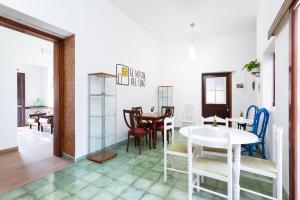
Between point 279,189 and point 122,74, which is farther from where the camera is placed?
point 122,74

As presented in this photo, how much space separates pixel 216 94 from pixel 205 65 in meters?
1.10

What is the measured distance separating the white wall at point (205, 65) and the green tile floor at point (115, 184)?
132 inches

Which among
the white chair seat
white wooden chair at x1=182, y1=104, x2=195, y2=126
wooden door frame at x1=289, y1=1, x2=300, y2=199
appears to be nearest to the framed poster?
white wooden chair at x1=182, y1=104, x2=195, y2=126

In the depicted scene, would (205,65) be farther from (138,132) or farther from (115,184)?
(115,184)

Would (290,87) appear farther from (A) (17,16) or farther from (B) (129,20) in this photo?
(B) (129,20)

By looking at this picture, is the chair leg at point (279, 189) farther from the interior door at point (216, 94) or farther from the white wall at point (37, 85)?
the white wall at point (37, 85)

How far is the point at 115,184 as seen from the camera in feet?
7.45

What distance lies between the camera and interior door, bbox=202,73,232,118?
18.0ft

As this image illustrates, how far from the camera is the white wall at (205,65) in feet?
17.0

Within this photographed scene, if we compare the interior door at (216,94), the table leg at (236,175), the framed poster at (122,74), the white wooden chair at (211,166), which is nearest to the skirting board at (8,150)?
the framed poster at (122,74)

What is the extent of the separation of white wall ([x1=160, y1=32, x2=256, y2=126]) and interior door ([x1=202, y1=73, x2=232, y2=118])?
0.56 feet

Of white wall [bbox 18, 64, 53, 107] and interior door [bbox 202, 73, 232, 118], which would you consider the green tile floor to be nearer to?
interior door [bbox 202, 73, 232, 118]

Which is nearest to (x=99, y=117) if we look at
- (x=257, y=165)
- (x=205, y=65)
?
(x=257, y=165)

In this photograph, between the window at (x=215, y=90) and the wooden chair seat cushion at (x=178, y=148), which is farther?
the window at (x=215, y=90)
